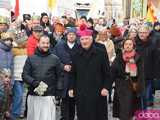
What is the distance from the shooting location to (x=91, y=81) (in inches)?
422

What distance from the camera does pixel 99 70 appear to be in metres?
10.7

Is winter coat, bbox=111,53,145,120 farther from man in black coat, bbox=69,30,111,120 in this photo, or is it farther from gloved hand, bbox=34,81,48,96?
gloved hand, bbox=34,81,48,96

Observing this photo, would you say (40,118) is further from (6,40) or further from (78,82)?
(6,40)

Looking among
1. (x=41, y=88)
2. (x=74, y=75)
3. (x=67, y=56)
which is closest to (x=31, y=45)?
(x=67, y=56)

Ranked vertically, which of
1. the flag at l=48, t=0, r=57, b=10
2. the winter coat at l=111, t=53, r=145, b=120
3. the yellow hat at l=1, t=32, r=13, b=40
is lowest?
the winter coat at l=111, t=53, r=145, b=120

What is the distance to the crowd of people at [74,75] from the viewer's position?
35.0ft

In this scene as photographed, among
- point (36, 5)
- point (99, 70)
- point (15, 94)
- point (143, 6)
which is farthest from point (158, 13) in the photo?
point (99, 70)

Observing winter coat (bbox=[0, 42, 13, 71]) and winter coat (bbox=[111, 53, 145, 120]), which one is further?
winter coat (bbox=[0, 42, 13, 71])

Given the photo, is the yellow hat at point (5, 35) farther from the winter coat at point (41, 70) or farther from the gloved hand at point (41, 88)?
the gloved hand at point (41, 88)

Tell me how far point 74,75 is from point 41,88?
0.64 metres

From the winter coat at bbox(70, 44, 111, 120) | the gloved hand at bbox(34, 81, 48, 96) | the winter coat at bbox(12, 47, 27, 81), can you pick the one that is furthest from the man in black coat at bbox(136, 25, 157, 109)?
the gloved hand at bbox(34, 81, 48, 96)

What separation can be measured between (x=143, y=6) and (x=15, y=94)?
1504cm

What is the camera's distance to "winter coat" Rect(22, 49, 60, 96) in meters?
10.6

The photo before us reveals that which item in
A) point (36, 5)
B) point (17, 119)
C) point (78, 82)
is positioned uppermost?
point (36, 5)
